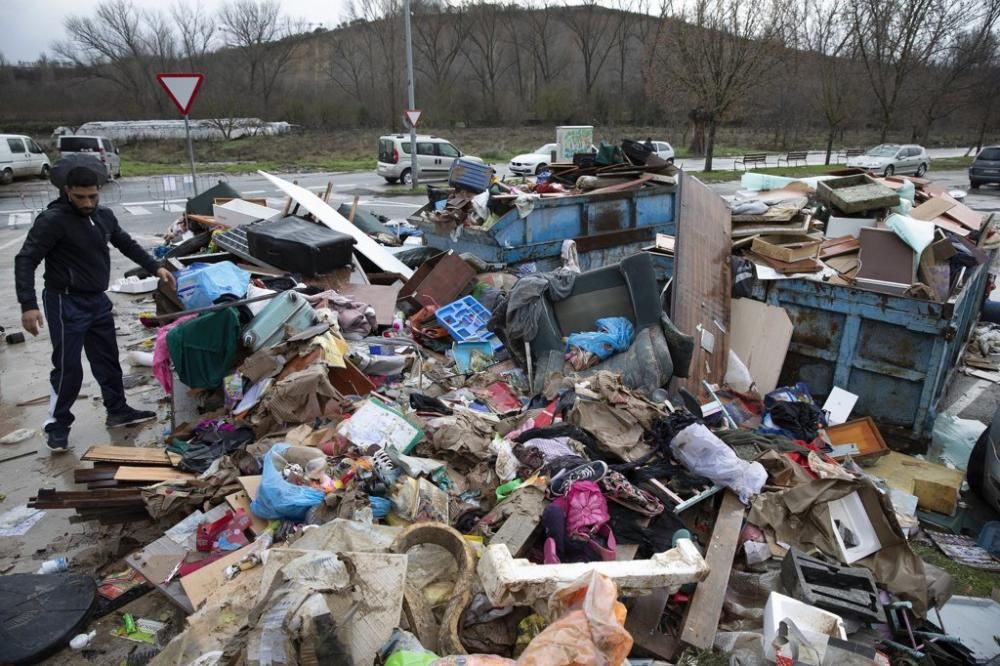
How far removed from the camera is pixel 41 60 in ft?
165

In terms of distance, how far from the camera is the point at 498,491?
3.55 m

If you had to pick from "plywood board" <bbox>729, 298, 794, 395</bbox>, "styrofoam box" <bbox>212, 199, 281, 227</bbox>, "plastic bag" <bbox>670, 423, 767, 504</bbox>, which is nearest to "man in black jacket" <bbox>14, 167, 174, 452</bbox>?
"styrofoam box" <bbox>212, 199, 281, 227</bbox>

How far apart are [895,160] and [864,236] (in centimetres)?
2283

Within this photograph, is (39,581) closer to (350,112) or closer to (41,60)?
(350,112)

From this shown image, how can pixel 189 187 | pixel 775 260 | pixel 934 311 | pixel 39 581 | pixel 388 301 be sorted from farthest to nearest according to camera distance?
1. pixel 189 187
2. pixel 388 301
3. pixel 775 260
4. pixel 934 311
5. pixel 39 581

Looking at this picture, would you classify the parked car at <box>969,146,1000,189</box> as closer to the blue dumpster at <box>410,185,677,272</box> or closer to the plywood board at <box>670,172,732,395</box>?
the blue dumpster at <box>410,185,677,272</box>

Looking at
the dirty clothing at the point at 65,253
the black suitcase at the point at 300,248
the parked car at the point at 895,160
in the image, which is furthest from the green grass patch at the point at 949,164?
the dirty clothing at the point at 65,253

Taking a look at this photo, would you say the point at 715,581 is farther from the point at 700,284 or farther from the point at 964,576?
the point at 700,284

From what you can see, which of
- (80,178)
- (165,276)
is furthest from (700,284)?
(80,178)

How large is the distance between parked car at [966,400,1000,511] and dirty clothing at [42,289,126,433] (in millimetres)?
6223

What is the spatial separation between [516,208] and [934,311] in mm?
3937

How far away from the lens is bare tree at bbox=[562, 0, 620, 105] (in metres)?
53.3

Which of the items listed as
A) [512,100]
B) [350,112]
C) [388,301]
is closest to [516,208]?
[388,301]

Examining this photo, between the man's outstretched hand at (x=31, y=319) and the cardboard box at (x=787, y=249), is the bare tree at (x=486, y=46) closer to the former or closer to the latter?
the cardboard box at (x=787, y=249)
